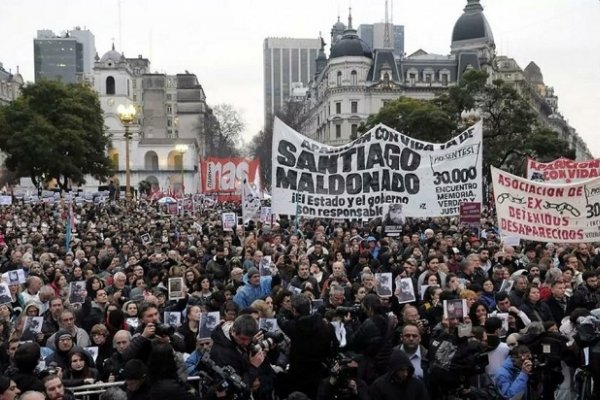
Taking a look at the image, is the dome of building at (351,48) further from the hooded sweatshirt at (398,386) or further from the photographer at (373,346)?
the hooded sweatshirt at (398,386)

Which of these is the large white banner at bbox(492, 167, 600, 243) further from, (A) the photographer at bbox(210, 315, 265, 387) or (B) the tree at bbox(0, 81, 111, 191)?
(B) the tree at bbox(0, 81, 111, 191)

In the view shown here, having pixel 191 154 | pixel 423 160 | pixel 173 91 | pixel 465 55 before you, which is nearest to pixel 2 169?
pixel 191 154

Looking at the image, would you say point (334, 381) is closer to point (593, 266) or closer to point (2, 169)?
point (593, 266)

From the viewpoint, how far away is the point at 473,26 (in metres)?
95.8

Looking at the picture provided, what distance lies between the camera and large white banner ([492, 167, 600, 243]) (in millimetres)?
12438

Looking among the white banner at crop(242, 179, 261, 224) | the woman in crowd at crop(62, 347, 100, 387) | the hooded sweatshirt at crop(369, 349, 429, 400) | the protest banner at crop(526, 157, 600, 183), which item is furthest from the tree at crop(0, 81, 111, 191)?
the hooded sweatshirt at crop(369, 349, 429, 400)

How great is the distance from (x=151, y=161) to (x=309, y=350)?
84.9 m

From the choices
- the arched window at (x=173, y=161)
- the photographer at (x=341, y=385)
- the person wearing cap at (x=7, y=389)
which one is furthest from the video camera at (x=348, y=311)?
the arched window at (x=173, y=161)

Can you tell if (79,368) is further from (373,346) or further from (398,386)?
(398,386)

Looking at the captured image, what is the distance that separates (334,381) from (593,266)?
24.1ft

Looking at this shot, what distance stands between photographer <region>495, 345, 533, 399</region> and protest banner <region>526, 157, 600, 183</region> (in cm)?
1160

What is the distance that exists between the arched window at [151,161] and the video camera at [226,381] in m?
84.4

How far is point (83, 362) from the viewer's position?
22.6ft

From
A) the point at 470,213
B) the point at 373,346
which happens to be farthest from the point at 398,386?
the point at 470,213
